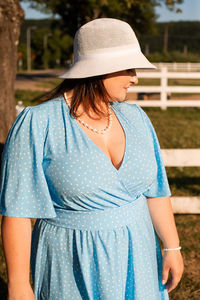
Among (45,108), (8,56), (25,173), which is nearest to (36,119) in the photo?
(45,108)

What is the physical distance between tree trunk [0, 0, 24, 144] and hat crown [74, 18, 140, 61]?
134 inches

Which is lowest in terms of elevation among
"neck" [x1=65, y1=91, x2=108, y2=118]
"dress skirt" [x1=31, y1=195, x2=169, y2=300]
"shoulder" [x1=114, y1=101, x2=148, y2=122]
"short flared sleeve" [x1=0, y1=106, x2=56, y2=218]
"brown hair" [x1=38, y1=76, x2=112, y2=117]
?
"dress skirt" [x1=31, y1=195, x2=169, y2=300]

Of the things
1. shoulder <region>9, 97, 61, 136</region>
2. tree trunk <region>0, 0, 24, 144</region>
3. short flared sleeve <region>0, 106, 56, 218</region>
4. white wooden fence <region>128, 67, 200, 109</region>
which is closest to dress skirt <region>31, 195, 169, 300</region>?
short flared sleeve <region>0, 106, 56, 218</region>

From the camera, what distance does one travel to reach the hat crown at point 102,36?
168cm

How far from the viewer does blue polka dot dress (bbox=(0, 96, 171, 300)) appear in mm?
1564

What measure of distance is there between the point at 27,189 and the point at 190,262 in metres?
2.91

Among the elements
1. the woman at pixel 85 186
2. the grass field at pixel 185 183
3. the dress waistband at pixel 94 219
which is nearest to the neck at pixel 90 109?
the woman at pixel 85 186

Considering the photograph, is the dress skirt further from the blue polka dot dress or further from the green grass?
the green grass

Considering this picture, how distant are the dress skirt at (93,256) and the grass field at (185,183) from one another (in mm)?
884

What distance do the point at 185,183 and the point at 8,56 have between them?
2.98m

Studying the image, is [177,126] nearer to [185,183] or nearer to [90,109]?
[185,183]

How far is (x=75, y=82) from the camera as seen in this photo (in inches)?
69.4

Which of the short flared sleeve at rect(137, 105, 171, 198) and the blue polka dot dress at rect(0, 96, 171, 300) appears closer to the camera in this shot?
the blue polka dot dress at rect(0, 96, 171, 300)

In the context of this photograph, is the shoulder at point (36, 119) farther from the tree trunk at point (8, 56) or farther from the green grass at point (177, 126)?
the green grass at point (177, 126)
